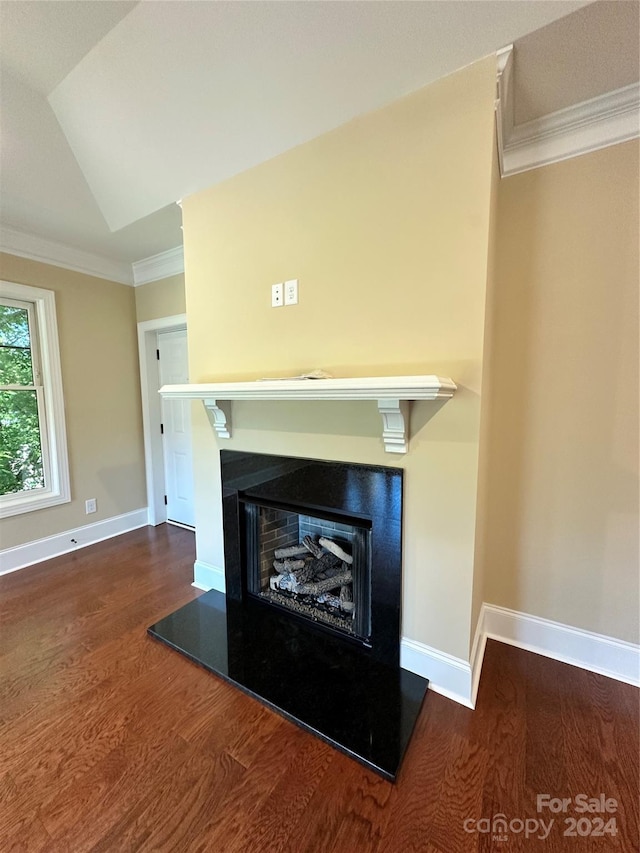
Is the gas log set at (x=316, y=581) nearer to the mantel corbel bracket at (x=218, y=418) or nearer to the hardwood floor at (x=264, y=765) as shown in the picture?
the hardwood floor at (x=264, y=765)

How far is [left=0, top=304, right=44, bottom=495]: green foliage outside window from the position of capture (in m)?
2.61

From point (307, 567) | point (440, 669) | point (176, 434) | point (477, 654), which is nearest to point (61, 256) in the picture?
point (176, 434)

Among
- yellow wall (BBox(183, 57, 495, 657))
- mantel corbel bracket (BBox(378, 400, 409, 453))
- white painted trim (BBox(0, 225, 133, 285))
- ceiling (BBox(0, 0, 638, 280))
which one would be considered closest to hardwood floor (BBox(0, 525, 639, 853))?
yellow wall (BBox(183, 57, 495, 657))

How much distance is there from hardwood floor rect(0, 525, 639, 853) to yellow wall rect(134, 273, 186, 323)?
2500 millimetres

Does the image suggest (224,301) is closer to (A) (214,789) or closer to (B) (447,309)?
(B) (447,309)

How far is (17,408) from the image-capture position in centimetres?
268

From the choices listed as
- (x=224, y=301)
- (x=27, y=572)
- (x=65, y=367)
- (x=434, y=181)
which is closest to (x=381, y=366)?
(x=434, y=181)

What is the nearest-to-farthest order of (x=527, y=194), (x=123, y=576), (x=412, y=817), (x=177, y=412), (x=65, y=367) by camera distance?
(x=412, y=817) → (x=527, y=194) → (x=123, y=576) → (x=65, y=367) → (x=177, y=412)

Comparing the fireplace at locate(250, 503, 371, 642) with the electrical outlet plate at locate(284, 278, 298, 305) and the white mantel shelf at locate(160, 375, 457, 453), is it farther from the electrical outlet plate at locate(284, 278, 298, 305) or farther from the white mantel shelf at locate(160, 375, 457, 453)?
the electrical outlet plate at locate(284, 278, 298, 305)

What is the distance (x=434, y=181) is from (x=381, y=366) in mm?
731

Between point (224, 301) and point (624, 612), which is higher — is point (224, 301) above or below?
above

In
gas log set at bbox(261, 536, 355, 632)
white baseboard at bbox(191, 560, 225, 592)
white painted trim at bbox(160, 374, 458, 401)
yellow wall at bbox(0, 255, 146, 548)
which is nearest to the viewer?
white painted trim at bbox(160, 374, 458, 401)

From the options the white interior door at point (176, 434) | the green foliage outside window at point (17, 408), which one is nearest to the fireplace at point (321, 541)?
the white interior door at point (176, 434)

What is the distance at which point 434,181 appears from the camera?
1.36 metres
